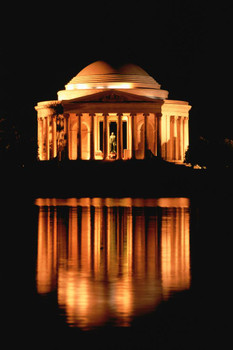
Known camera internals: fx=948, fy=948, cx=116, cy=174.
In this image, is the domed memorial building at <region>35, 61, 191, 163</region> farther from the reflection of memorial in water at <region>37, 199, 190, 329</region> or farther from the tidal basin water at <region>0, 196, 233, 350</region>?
the tidal basin water at <region>0, 196, 233, 350</region>

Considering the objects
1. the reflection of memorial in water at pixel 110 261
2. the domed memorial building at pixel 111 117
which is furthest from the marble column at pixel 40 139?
the reflection of memorial in water at pixel 110 261

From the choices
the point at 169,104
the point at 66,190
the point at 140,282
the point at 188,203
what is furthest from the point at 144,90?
the point at 140,282

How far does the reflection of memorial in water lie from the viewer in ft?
73.2

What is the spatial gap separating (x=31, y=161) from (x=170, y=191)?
34.7 metres

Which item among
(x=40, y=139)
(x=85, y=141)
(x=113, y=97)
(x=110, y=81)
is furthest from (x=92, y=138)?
(x=40, y=139)

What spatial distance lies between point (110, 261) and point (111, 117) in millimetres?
102911

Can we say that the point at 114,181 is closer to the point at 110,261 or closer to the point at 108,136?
the point at 108,136

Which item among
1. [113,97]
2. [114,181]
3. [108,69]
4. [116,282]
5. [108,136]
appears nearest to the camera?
[116,282]

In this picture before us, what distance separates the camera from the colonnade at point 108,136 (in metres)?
123

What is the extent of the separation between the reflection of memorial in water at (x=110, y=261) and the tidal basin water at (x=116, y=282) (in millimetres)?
30

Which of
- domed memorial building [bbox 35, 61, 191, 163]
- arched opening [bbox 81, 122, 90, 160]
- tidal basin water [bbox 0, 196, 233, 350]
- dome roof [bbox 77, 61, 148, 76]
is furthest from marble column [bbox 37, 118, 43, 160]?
tidal basin water [bbox 0, 196, 233, 350]

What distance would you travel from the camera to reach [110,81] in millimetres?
126062

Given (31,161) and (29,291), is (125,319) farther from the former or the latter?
(31,161)

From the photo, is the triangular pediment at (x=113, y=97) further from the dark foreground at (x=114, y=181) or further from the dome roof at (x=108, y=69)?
the dark foreground at (x=114, y=181)
